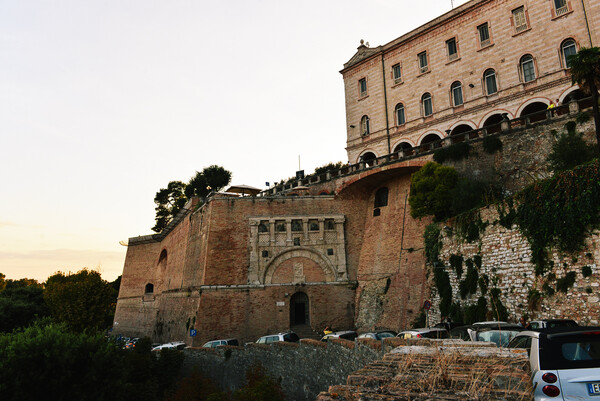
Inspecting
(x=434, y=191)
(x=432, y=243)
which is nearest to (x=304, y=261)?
(x=432, y=243)

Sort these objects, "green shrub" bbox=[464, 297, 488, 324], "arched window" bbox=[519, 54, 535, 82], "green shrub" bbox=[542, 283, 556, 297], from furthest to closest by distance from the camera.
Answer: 1. "arched window" bbox=[519, 54, 535, 82]
2. "green shrub" bbox=[464, 297, 488, 324]
3. "green shrub" bbox=[542, 283, 556, 297]

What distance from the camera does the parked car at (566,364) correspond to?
507 centimetres

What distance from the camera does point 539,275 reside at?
14820 mm

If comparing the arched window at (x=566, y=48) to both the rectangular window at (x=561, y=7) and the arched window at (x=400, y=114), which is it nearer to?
the rectangular window at (x=561, y=7)

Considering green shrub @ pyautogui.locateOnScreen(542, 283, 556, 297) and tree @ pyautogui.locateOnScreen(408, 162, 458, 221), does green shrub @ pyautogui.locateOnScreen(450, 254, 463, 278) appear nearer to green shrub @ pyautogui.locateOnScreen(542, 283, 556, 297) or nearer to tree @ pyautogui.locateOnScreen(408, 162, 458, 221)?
tree @ pyautogui.locateOnScreen(408, 162, 458, 221)

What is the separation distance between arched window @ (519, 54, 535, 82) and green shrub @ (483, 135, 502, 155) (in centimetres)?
615

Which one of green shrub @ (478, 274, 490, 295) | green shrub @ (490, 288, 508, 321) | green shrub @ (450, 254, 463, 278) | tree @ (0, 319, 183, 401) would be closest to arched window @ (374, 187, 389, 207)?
green shrub @ (450, 254, 463, 278)

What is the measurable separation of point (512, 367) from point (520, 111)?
84.4 feet

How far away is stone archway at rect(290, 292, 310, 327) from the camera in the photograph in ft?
87.7

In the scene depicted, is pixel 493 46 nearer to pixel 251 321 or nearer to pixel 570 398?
pixel 251 321

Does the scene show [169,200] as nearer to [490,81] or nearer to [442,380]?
[490,81]

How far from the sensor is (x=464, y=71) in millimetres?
29141

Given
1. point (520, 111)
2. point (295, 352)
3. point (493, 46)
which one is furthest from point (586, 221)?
point (493, 46)

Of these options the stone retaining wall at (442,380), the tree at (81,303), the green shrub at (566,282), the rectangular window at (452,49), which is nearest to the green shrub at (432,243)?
the green shrub at (566,282)
